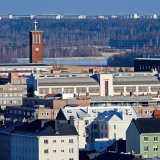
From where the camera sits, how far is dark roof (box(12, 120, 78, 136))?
55.4 metres

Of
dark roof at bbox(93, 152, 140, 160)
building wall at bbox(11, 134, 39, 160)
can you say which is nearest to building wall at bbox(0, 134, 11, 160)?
building wall at bbox(11, 134, 39, 160)

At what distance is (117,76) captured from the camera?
267 feet

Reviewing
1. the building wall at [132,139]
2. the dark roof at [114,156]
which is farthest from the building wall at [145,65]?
the dark roof at [114,156]

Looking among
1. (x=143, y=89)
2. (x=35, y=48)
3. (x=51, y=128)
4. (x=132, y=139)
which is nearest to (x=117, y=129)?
(x=132, y=139)

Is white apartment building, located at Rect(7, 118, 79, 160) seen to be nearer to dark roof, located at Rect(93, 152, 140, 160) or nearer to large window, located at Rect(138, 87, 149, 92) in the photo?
dark roof, located at Rect(93, 152, 140, 160)

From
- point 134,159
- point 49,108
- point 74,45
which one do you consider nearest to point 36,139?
point 134,159

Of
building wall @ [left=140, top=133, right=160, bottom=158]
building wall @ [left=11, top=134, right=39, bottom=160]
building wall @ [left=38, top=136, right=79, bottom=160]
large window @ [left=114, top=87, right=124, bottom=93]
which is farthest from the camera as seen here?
large window @ [left=114, top=87, right=124, bottom=93]

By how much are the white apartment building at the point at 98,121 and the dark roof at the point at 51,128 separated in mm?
3373

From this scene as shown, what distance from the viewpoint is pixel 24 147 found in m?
57.1

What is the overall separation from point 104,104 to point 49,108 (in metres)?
3.70

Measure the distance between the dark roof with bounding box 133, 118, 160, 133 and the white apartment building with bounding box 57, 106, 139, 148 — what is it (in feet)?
12.1

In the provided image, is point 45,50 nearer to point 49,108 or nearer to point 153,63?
point 153,63

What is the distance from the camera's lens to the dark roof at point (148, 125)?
56.3 metres

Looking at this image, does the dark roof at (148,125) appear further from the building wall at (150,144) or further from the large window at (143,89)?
the large window at (143,89)
